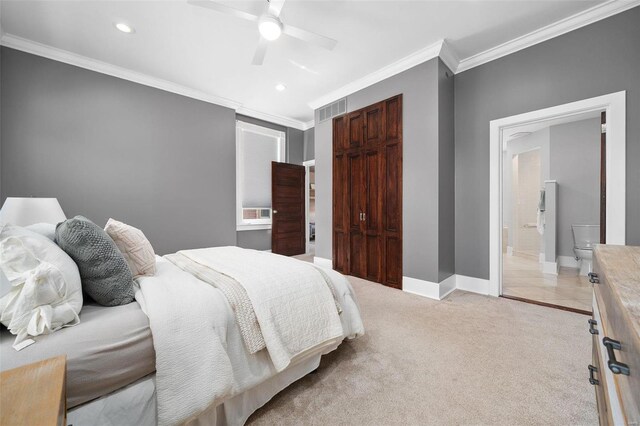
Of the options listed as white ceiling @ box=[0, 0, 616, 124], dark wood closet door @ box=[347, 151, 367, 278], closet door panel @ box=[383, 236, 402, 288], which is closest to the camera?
white ceiling @ box=[0, 0, 616, 124]

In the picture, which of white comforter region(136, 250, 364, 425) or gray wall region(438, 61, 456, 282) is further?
gray wall region(438, 61, 456, 282)

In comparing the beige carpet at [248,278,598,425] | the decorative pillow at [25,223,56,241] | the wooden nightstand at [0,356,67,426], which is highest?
the decorative pillow at [25,223,56,241]

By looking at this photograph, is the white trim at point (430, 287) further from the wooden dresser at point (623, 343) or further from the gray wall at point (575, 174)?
the gray wall at point (575, 174)

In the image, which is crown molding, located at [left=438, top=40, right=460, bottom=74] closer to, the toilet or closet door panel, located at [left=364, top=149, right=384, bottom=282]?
closet door panel, located at [left=364, top=149, right=384, bottom=282]

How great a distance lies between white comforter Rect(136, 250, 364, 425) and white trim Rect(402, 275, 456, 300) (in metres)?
2.28

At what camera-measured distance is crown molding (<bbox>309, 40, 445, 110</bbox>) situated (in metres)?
2.98

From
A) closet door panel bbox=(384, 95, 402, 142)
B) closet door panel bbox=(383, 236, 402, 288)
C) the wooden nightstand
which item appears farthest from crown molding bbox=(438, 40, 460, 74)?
the wooden nightstand

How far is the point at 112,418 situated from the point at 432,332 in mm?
2138

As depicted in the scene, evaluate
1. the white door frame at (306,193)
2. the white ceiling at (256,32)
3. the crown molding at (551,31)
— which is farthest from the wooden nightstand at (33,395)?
the white door frame at (306,193)

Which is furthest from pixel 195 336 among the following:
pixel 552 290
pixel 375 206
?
pixel 552 290

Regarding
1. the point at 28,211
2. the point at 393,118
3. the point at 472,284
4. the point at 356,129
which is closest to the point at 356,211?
the point at 356,129

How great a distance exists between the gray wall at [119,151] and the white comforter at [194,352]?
2757 millimetres

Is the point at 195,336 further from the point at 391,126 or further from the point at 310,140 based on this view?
the point at 310,140

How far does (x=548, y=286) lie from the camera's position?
340cm
